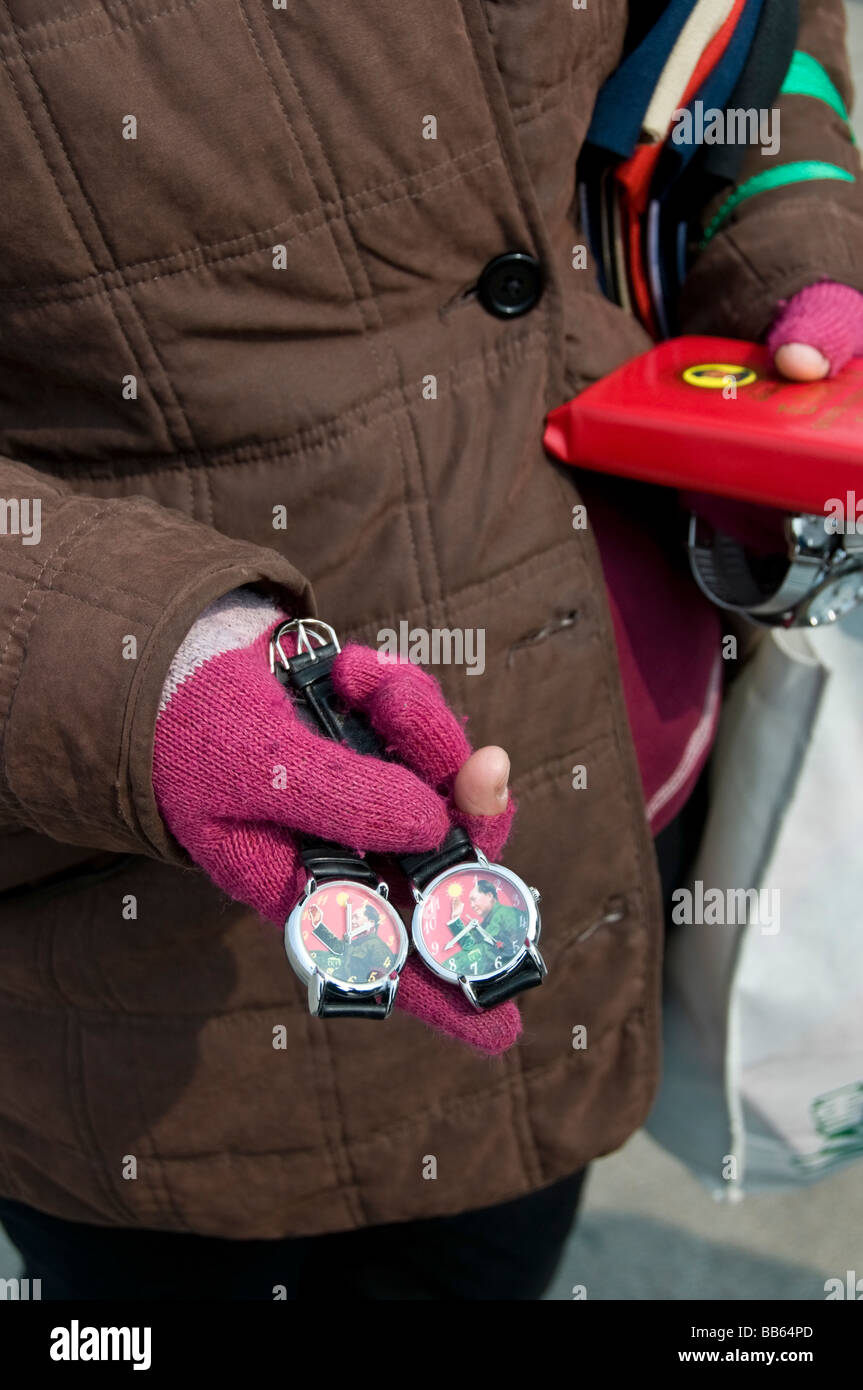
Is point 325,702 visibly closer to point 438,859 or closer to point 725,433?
point 438,859

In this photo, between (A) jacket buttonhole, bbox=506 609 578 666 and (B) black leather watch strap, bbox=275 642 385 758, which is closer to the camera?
(B) black leather watch strap, bbox=275 642 385 758

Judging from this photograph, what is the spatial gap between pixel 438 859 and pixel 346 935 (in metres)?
0.07

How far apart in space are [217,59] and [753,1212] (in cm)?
192

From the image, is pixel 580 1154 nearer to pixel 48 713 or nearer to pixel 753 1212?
pixel 48 713

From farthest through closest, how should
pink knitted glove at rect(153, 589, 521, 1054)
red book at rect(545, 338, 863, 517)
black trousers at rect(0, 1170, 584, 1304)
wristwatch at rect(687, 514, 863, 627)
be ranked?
black trousers at rect(0, 1170, 584, 1304) < wristwatch at rect(687, 514, 863, 627) < red book at rect(545, 338, 863, 517) < pink knitted glove at rect(153, 589, 521, 1054)

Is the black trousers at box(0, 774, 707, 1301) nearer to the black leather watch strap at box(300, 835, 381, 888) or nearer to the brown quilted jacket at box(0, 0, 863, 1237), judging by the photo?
the brown quilted jacket at box(0, 0, 863, 1237)

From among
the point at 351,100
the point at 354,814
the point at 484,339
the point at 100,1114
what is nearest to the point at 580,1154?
the point at 100,1114

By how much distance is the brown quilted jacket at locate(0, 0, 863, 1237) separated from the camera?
68 centimetres

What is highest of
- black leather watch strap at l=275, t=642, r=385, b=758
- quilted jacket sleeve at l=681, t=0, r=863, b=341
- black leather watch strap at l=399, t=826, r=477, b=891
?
quilted jacket sleeve at l=681, t=0, r=863, b=341

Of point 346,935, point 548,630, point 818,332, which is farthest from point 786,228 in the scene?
point 346,935

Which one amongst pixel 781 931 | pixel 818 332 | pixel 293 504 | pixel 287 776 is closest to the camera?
pixel 287 776

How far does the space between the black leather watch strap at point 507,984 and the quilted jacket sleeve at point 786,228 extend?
25.7 inches

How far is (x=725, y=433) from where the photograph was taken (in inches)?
34.6

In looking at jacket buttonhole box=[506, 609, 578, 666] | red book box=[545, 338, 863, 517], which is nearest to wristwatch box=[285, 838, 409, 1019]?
jacket buttonhole box=[506, 609, 578, 666]
